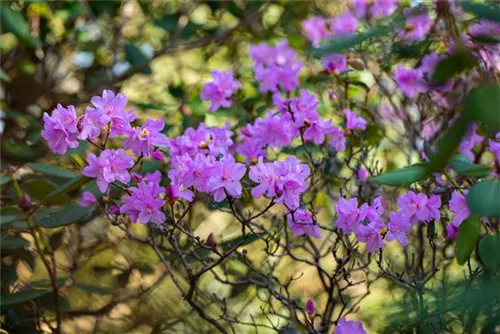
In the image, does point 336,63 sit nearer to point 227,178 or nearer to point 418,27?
point 418,27

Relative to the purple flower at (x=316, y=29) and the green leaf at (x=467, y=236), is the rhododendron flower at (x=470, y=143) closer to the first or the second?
the green leaf at (x=467, y=236)

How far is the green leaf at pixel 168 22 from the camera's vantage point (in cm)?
258

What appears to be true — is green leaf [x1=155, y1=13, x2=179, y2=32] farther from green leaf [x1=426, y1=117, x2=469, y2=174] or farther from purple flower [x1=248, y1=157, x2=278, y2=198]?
green leaf [x1=426, y1=117, x2=469, y2=174]

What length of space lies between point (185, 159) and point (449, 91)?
0.96 m

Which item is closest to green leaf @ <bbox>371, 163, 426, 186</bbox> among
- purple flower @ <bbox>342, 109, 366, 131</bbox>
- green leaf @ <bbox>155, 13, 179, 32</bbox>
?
purple flower @ <bbox>342, 109, 366, 131</bbox>

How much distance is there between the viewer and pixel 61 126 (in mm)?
1273

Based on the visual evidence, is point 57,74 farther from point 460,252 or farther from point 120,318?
point 460,252

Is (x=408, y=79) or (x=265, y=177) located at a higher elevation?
(x=408, y=79)

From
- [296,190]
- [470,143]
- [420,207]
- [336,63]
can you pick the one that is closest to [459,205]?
[420,207]

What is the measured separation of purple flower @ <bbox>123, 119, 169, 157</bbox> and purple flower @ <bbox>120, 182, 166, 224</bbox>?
6cm

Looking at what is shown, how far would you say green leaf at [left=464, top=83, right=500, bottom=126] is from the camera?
677mm

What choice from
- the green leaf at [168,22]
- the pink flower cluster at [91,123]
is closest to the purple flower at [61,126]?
the pink flower cluster at [91,123]

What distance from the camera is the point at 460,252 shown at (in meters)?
1.21

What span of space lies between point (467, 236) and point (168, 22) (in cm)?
165
